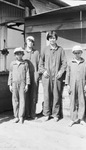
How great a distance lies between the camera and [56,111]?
5.68 m

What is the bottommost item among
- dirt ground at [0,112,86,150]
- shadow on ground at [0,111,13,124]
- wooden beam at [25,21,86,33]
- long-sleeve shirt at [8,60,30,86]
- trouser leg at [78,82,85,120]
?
shadow on ground at [0,111,13,124]

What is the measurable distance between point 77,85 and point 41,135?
4.34 ft

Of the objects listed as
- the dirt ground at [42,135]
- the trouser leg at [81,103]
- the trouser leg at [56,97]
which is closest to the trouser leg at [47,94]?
the trouser leg at [56,97]

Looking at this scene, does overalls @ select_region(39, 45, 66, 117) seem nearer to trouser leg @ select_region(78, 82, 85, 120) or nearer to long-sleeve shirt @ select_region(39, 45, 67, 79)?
long-sleeve shirt @ select_region(39, 45, 67, 79)

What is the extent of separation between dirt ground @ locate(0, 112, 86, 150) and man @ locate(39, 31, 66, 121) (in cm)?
38

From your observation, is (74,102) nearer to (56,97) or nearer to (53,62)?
(56,97)

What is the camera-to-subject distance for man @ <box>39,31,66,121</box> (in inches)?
219

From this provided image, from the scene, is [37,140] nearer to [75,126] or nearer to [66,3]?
[75,126]

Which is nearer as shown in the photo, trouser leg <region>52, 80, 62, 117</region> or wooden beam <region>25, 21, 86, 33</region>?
trouser leg <region>52, 80, 62, 117</region>

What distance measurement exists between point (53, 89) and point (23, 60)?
0.90 metres

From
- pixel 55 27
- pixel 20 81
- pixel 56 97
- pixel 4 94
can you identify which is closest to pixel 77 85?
pixel 56 97

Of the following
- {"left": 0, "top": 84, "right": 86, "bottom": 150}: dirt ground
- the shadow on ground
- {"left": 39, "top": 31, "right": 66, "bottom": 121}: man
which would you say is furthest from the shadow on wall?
{"left": 39, "top": 31, "right": 66, "bottom": 121}: man

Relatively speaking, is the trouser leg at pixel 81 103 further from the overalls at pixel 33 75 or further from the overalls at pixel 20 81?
the overalls at pixel 20 81

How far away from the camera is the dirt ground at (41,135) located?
407 cm
